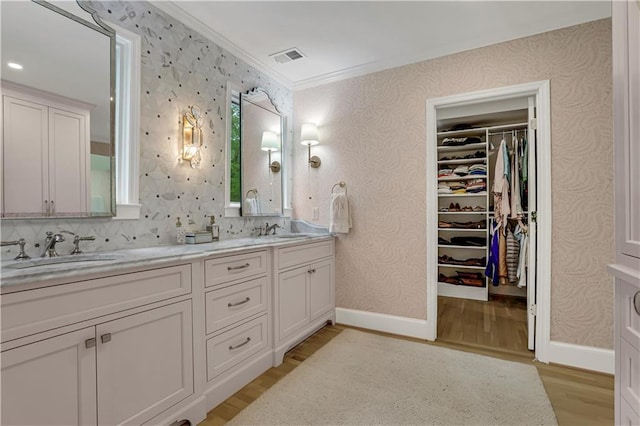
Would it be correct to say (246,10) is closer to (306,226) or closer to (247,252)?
(247,252)

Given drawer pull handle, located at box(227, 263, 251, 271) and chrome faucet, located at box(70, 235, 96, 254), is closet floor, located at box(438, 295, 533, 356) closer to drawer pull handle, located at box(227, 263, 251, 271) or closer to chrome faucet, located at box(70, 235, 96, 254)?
drawer pull handle, located at box(227, 263, 251, 271)

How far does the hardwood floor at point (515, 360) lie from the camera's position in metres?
1.67

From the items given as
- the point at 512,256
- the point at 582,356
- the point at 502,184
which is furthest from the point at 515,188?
the point at 582,356

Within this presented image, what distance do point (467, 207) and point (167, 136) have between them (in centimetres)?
364

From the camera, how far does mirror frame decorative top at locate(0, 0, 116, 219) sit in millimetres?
1432

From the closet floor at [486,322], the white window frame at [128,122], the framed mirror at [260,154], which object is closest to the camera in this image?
the white window frame at [128,122]

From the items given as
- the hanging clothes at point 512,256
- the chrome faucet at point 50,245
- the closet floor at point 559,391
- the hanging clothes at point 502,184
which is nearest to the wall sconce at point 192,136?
the chrome faucet at point 50,245

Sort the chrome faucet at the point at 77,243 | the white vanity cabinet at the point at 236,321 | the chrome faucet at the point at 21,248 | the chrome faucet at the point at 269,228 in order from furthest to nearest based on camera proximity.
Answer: the chrome faucet at the point at 269,228 → the white vanity cabinet at the point at 236,321 → the chrome faucet at the point at 77,243 → the chrome faucet at the point at 21,248

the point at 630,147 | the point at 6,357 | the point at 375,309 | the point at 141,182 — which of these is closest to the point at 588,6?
the point at 630,147

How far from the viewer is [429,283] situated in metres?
2.68

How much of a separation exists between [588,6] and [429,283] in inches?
89.8

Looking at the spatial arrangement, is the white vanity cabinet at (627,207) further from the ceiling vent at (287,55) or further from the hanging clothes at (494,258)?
the hanging clothes at (494,258)

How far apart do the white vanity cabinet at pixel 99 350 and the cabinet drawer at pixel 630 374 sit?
1.70m

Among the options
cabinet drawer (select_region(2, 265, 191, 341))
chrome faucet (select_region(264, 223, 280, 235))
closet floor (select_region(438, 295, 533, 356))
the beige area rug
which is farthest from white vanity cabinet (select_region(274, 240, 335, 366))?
closet floor (select_region(438, 295, 533, 356))
